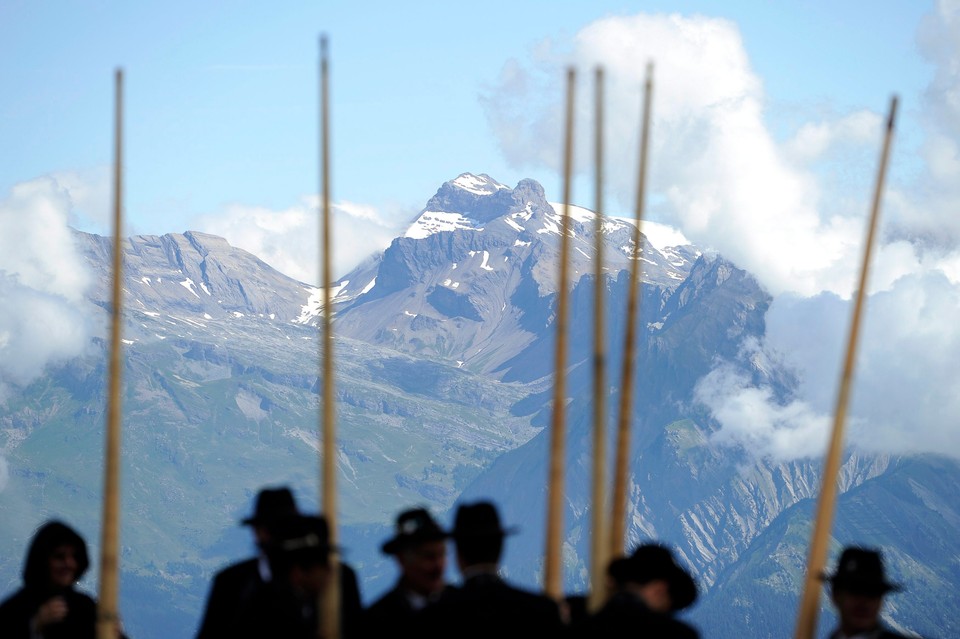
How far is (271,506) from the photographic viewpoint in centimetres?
1772

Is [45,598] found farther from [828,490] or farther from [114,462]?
[828,490]

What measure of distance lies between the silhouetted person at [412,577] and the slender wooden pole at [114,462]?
2.92 m

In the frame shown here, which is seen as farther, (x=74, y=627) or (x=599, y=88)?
(x=599, y=88)

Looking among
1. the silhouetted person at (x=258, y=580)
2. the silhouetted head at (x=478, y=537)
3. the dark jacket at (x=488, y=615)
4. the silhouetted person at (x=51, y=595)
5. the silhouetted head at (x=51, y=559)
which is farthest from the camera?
the silhouetted head at (x=51, y=559)

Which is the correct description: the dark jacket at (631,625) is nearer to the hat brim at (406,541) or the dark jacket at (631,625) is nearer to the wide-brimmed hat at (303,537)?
the hat brim at (406,541)

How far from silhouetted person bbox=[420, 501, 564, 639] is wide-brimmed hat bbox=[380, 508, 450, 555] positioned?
75 cm

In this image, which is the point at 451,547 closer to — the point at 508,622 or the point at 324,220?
the point at 508,622

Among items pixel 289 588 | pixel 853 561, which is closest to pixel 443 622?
pixel 289 588

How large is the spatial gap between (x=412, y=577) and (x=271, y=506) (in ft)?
6.81

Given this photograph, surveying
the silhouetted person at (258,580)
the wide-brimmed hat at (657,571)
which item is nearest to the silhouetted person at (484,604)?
the wide-brimmed hat at (657,571)

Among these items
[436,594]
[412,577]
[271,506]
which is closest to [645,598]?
[436,594]

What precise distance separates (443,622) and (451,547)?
2.89 feet

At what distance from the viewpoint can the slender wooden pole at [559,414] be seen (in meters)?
19.1

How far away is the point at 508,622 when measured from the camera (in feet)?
49.4
